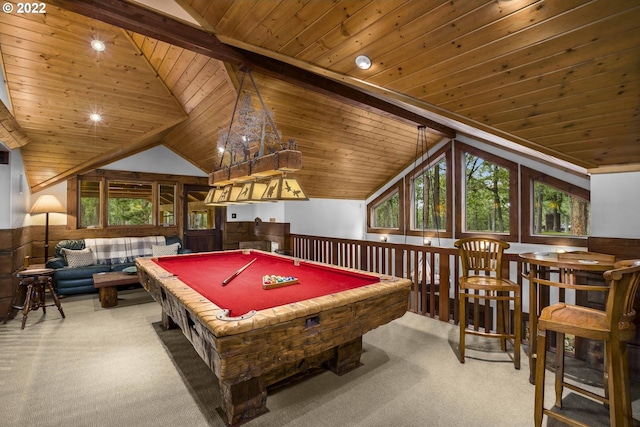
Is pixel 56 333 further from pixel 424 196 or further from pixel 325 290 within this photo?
pixel 424 196

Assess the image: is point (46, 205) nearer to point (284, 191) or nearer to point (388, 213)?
point (284, 191)

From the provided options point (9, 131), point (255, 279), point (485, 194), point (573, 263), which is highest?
point (9, 131)

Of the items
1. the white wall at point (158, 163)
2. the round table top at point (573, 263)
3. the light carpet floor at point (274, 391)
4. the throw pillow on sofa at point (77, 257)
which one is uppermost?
the white wall at point (158, 163)

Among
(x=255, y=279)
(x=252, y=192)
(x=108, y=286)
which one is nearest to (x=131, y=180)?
(x=108, y=286)

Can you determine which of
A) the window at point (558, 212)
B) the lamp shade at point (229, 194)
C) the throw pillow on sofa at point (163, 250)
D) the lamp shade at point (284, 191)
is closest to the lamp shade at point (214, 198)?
the lamp shade at point (229, 194)

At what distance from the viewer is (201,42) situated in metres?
3.06

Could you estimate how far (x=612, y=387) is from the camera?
1638 millimetres

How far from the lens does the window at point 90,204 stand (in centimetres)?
607

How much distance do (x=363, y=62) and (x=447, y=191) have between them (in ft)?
15.9

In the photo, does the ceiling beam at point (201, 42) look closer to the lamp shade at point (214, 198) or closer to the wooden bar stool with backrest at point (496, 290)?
the lamp shade at point (214, 198)

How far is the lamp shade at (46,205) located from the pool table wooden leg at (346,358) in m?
5.36

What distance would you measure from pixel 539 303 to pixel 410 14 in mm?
2615

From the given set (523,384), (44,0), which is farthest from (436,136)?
(44,0)

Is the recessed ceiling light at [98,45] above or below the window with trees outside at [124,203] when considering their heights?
above
